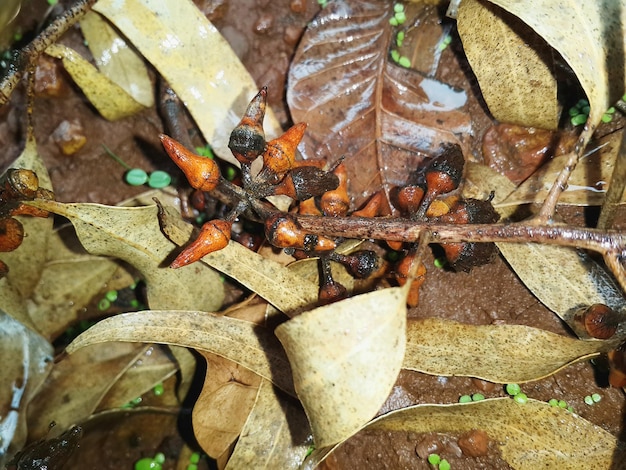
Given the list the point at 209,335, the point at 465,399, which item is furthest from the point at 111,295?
the point at 465,399

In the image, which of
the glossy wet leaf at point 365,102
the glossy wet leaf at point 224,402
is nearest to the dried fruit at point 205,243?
the glossy wet leaf at point 224,402

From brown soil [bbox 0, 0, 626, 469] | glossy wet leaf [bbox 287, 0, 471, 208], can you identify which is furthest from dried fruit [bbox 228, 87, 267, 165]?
brown soil [bbox 0, 0, 626, 469]

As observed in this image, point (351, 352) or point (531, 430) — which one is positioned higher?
point (351, 352)

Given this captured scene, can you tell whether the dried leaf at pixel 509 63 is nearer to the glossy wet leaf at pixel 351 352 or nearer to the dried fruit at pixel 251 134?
the dried fruit at pixel 251 134

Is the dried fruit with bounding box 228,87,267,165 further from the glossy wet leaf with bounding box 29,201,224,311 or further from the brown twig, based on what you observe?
the brown twig

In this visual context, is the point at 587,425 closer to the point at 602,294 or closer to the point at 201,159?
the point at 602,294

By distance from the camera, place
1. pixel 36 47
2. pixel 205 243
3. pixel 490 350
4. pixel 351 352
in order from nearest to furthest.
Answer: pixel 351 352 → pixel 205 243 → pixel 490 350 → pixel 36 47

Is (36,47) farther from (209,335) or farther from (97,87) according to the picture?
(209,335)
